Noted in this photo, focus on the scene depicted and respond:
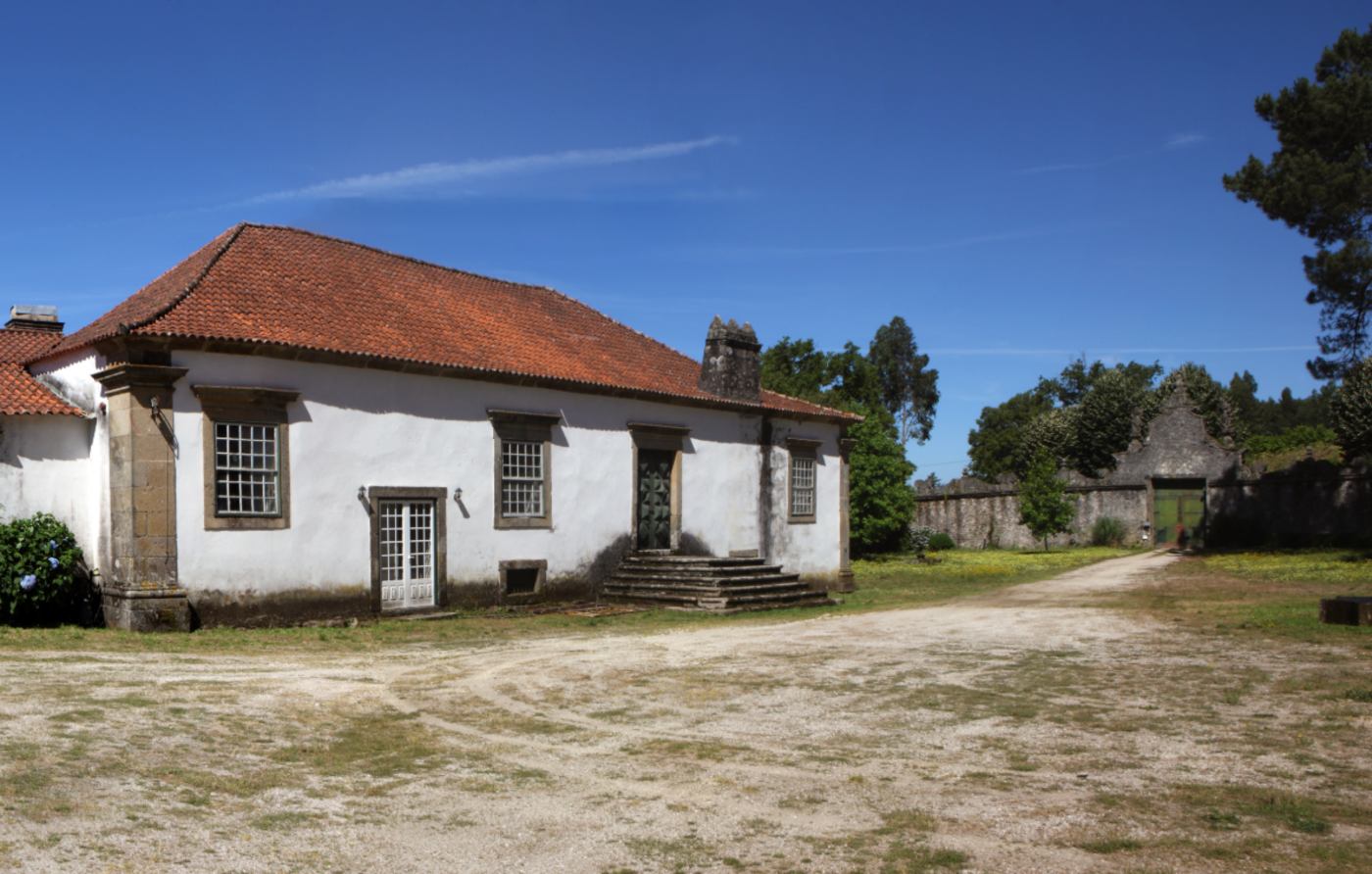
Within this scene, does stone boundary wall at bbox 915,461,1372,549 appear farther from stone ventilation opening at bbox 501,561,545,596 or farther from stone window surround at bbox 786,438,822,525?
stone ventilation opening at bbox 501,561,545,596

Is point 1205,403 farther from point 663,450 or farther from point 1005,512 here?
point 663,450

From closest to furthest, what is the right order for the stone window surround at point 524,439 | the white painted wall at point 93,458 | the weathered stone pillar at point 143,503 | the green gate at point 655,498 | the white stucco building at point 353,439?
the weathered stone pillar at point 143,503 → the white stucco building at point 353,439 → the white painted wall at point 93,458 → the stone window surround at point 524,439 → the green gate at point 655,498

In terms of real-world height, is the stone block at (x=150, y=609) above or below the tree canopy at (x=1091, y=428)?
below

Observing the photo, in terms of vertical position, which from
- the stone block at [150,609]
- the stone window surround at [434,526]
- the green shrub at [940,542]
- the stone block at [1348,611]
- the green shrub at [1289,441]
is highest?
the green shrub at [1289,441]

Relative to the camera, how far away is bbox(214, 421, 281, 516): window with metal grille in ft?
49.9

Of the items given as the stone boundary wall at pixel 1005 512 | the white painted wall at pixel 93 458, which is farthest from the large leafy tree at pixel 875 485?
the white painted wall at pixel 93 458

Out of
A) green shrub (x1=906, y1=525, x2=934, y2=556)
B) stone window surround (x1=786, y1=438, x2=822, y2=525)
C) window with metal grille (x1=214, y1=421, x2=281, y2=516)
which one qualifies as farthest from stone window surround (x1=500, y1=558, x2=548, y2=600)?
green shrub (x1=906, y1=525, x2=934, y2=556)

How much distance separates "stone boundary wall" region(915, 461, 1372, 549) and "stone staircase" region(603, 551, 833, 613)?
23514mm

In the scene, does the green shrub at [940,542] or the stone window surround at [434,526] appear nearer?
the stone window surround at [434,526]

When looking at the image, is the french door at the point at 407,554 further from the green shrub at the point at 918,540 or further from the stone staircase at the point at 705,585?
the green shrub at the point at 918,540

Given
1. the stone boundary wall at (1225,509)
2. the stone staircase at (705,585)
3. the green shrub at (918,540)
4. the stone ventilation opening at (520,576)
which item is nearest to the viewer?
the stone ventilation opening at (520,576)

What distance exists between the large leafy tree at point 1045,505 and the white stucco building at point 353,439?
20.3 metres

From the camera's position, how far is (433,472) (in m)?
17.7

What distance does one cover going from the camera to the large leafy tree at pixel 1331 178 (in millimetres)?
29188
